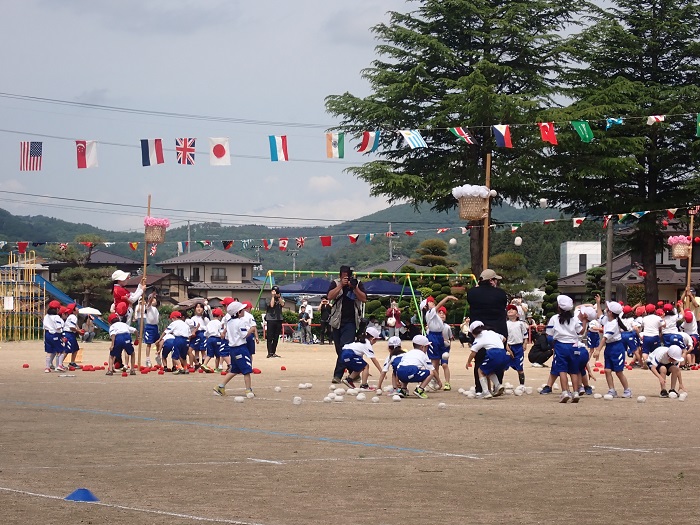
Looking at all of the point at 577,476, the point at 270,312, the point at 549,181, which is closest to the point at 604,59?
the point at 549,181

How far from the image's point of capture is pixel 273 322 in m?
35.9

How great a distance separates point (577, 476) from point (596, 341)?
17316 mm

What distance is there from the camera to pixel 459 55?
5297 centimetres

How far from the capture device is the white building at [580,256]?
111 m

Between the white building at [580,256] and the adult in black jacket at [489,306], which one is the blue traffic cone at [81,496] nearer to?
the adult in black jacket at [489,306]

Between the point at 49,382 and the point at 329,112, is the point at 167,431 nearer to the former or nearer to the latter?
the point at 49,382

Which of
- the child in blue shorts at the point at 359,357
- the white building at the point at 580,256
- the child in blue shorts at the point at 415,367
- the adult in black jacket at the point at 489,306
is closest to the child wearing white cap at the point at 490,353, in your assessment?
the adult in black jacket at the point at 489,306

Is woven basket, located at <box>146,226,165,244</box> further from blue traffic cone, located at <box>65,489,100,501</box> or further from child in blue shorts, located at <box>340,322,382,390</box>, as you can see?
A: blue traffic cone, located at <box>65,489,100,501</box>

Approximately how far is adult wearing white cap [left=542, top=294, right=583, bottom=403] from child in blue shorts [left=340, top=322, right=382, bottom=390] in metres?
3.31

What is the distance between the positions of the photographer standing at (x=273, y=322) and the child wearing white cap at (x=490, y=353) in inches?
659

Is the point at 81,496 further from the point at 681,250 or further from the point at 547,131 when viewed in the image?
the point at 681,250

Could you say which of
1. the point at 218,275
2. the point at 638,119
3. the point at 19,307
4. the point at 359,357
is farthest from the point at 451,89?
the point at 218,275

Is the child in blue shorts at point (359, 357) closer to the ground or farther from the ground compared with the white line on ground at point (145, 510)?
farther from the ground

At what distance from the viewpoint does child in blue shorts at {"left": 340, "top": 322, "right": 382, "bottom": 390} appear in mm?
20281
